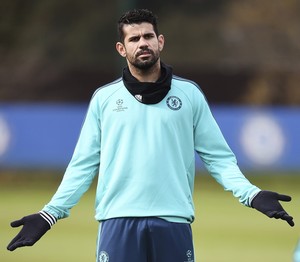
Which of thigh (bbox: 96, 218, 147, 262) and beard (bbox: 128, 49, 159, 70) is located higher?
beard (bbox: 128, 49, 159, 70)

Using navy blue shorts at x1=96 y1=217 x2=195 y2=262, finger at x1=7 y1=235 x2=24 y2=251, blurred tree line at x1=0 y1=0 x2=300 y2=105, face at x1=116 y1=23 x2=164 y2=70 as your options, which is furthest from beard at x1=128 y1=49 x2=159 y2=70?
blurred tree line at x1=0 y1=0 x2=300 y2=105

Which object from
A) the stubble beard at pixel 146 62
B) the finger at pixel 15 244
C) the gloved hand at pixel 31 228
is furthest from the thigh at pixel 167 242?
the stubble beard at pixel 146 62

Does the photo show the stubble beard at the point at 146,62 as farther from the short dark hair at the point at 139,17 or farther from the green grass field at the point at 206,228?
the green grass field at the point at 206,228

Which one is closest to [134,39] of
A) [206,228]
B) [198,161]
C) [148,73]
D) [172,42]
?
[148,73]

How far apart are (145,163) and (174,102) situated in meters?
0.40

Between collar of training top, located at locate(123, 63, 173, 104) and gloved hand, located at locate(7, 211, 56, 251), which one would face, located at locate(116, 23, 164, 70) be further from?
gloved hand, located at locate(7, 211, 56, 251)

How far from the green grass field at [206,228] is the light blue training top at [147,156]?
531cm

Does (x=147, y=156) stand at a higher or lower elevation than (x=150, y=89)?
lower

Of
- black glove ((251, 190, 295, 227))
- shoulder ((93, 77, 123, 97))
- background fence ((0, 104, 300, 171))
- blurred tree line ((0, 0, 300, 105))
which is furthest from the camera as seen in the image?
blurred tree line ((0, 0, 300, 105))

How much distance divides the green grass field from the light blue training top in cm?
531

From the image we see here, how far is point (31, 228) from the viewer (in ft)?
20.9

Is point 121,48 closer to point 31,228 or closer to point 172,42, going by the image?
point 31,228

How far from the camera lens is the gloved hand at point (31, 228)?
6320mm

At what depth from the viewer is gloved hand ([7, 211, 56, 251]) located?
20.7 feet
